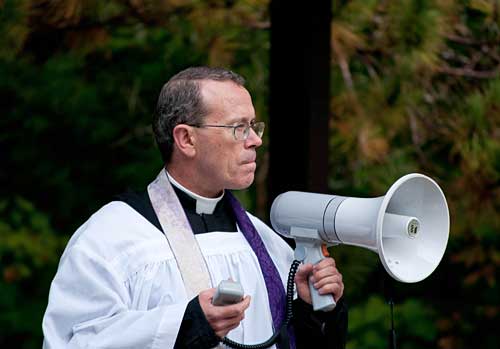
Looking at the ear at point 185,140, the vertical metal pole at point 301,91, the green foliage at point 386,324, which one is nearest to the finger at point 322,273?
the ear at point 185,140

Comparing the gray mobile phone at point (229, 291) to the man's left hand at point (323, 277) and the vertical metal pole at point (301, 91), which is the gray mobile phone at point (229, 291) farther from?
the vertical metal pole at point (301, 91)

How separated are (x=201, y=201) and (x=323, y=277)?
0.36 metres

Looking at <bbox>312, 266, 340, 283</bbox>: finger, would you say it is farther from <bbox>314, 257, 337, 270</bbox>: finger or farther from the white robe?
the white robe

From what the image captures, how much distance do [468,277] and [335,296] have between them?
4.47m

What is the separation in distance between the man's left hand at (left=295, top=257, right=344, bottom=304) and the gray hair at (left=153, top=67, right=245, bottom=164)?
0.44 metres

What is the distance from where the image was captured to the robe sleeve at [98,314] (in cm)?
232

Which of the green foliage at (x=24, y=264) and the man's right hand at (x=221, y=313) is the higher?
the man's right hand at (x=221, y=313)

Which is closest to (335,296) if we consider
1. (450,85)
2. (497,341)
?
(450,85)

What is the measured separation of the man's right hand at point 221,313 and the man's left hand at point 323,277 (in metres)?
0.25

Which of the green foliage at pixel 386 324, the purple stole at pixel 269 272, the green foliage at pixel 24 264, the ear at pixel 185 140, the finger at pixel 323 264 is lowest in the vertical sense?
the green foliage at pixel 386 324

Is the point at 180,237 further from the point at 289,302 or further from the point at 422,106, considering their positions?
the point at 422,106

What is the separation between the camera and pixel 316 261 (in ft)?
8.33

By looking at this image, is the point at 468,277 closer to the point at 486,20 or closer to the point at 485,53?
the point at 485,53

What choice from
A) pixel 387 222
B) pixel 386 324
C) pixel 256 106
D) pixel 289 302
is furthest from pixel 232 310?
pixel 386 324
